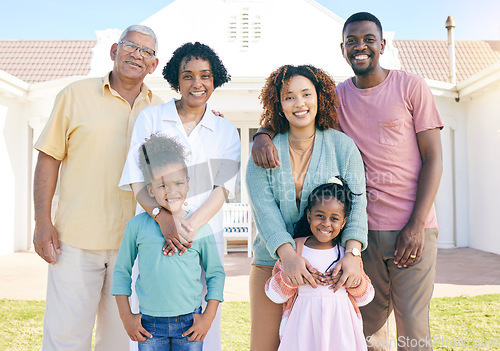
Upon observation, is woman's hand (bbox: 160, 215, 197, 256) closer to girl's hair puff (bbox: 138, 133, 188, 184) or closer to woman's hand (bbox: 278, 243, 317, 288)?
girl's hair puff (bbox: 138, 133, 188, 184)

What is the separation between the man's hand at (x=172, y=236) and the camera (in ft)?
6.68

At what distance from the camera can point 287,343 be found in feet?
6.68

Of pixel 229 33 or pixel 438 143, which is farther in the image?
pixel 229 33

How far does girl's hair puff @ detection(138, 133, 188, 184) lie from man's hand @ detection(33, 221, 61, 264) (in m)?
0.73

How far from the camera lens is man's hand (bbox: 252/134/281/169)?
216cm

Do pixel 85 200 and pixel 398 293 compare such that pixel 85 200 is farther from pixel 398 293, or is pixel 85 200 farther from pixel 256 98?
pixel 256 98

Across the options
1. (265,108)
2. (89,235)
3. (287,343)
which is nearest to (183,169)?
(265,108)

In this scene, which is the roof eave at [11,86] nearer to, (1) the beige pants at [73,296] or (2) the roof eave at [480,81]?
(1) the beige pants at [73,296]

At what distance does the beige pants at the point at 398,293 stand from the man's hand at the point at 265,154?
2.35 feet

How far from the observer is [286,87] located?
2.23 m

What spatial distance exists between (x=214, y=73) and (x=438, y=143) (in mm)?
1306

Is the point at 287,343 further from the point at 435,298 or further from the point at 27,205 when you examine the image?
the point at 27,205

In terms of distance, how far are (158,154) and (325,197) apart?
2.80 ft

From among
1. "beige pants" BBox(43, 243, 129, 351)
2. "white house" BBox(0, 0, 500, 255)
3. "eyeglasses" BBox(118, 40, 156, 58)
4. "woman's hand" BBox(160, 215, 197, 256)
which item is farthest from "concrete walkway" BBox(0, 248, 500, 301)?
"eyeglasses" BBox(118, 40, 156, 58)
